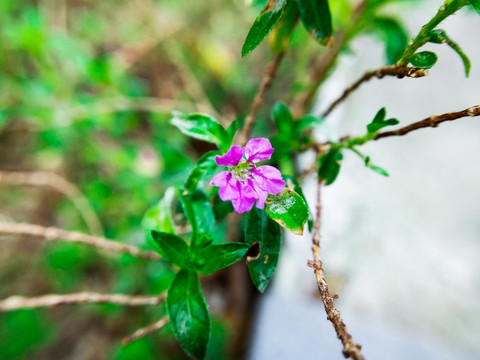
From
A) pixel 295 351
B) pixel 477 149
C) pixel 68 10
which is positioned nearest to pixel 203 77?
pixel 68 10

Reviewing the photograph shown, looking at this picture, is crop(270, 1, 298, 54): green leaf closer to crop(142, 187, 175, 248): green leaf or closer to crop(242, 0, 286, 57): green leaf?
crop(242, 0, 286, 57): green leaf

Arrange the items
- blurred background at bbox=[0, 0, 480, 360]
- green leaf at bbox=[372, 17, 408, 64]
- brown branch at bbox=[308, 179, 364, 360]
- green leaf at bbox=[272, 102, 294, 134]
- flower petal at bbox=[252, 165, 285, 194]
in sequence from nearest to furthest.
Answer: brown branch at bbox=[308, 179, 364, 360], flower petal at bbox=[252, 165, 285, 194], green leaf at bbox=[272, 102, 294, 134], green leaf at bbox=[372, 17, 408, 64], blurred background at bbox=[0, 0, 480, 360]

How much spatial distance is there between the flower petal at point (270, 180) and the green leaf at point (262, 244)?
0.19 ft

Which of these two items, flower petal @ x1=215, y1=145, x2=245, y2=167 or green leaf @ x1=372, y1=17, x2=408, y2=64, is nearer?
flower petal @ x1=215, y1=145, x2=245, y2=167

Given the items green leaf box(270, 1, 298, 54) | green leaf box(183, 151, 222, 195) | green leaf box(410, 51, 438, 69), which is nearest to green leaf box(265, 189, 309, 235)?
green leaf box(183, 151, 222, 195)

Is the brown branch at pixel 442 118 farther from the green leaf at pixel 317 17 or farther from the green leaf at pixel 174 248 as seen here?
the green leaf at pixel 174 248

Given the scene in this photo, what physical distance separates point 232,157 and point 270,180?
66mm

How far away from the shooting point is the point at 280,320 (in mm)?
1225

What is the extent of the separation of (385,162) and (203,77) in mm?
1394

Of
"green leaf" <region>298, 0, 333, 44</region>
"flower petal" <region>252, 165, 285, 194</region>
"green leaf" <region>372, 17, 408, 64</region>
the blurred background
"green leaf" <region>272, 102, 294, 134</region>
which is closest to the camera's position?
"flower petal" <region>252, 165, 285, 194</region>

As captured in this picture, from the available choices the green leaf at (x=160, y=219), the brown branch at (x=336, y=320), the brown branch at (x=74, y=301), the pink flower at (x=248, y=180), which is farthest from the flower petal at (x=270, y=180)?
the brown branch at (x=74, y=301)

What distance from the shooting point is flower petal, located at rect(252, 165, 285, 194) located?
18.1 inches

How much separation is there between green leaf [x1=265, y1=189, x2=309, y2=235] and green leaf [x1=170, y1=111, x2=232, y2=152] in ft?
0.44

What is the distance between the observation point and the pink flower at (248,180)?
1.52ft
